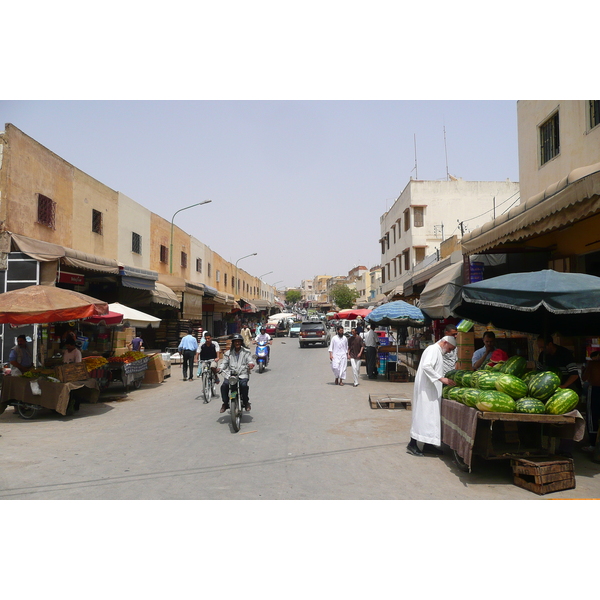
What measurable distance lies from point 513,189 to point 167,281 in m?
27.4

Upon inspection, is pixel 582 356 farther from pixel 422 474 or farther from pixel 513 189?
pixel 513 189

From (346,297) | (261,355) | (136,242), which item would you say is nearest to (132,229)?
(136,242)

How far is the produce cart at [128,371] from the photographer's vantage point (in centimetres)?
1364

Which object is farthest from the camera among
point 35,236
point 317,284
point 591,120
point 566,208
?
point 317,284

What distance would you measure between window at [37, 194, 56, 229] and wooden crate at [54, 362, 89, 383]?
24.4ft

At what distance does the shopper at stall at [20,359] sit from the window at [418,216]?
2962 centimetres

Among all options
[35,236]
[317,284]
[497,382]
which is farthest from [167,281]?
[317,284]

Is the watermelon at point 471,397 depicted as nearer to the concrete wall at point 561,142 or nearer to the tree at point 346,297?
the concrete wall at point 561,142

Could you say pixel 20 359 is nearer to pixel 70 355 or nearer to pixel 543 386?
pixel 70 355

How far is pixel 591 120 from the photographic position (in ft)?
35.2

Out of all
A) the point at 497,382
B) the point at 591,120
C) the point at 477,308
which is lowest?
the point at 497,382

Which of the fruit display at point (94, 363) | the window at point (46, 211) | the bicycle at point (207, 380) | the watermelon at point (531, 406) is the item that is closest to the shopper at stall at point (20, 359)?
the fruit display at point (94, 363)

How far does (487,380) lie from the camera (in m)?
6.21

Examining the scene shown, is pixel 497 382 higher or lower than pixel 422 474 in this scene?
higher
